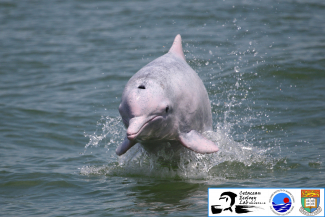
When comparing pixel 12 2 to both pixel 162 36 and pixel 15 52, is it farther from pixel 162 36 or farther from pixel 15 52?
pixel 162 36

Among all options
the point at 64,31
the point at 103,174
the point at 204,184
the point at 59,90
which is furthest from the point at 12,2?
the point at 204,184

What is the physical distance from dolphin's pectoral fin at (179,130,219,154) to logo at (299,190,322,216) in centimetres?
151

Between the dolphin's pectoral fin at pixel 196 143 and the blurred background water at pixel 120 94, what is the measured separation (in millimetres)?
766

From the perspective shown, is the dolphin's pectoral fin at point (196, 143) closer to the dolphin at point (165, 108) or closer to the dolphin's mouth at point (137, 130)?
the dolphin at point (165, 108)

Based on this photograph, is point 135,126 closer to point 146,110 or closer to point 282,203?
point 146,110

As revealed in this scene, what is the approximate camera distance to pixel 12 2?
26969 millimetres

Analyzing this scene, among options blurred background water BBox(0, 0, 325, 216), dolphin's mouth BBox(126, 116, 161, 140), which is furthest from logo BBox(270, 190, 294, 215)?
dolphin's mouth BBox(126, 116, 161, 140)

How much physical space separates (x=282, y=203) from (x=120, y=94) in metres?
8.88

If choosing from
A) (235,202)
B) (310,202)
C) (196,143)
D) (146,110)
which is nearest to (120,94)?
(196,143)

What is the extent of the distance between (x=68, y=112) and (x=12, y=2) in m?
16.8

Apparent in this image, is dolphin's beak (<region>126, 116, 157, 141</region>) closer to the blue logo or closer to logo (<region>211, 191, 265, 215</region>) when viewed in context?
logo (<region>211, 191, 265, 215</region>)

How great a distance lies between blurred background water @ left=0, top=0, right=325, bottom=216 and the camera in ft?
25.6

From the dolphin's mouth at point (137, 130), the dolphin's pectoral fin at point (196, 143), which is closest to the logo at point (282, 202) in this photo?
the dolphin's pectoral fin at point (196, 143)

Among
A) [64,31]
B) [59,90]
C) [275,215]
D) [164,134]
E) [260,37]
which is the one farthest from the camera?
→ [64,31]
